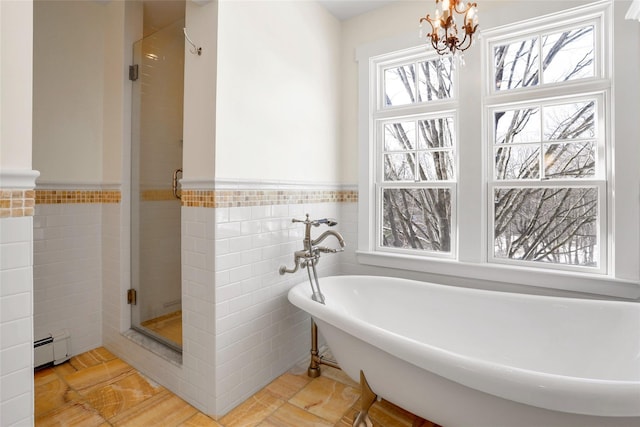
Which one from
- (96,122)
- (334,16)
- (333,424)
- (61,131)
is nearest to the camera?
(333,424)

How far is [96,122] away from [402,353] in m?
2.61

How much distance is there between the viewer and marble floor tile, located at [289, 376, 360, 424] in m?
1.73

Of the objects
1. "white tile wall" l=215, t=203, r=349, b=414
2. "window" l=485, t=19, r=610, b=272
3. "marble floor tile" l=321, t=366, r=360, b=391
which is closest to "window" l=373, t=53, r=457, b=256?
"window" l=485, t=19, r=610, b=272

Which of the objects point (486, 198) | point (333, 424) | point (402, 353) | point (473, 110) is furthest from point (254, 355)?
point (473, 110)

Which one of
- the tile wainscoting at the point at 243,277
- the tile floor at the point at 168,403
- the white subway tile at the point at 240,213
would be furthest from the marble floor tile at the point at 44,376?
the white subway tile at the point at 240,213

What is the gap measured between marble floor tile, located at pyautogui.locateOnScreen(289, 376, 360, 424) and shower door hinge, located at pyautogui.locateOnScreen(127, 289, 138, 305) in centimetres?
134

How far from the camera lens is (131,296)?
2.27m

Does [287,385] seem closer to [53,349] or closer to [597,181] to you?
[53,349]

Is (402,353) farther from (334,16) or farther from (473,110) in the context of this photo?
(334,16)

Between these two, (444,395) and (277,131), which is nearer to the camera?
(444,395)

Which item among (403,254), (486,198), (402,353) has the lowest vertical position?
(402,353)

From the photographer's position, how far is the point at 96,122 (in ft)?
7.68

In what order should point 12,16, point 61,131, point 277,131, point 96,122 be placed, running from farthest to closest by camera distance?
point 96,122, point 61,131, point 277,131, point 12,16

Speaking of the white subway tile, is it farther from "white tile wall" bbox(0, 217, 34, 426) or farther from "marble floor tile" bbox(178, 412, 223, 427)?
"marble floor tile" bbox(178, 412, 223, 427)
